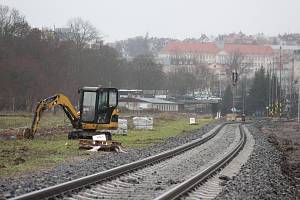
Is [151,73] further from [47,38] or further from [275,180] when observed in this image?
[275,180]

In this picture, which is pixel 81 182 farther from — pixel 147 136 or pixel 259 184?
pixel 147 136

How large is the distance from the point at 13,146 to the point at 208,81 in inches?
6396

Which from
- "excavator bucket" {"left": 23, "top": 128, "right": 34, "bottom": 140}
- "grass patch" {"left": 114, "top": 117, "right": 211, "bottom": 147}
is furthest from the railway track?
"excavator bucket" {"left": 23, "top": 128, "right": 34, "bottom": 140}

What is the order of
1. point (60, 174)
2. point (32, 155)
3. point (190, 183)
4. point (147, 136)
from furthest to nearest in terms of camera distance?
point (147, 136) → point (32, 155) → point (60, 174) → point (190, 183)

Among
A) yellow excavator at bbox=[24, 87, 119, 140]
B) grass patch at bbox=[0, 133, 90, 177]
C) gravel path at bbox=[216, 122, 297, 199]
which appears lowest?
grass patch at bbox=[0, 133, 90, 177]

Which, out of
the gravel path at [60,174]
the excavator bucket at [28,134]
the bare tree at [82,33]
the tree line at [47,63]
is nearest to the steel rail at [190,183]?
the gravel path at [60,174]

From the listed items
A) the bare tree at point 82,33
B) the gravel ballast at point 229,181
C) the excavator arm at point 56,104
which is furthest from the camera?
the bare tree at point 82,33

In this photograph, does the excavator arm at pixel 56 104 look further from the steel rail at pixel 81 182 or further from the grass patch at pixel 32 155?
the steel rail at pixel 81 182

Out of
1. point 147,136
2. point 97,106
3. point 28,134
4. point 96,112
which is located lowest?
point 147,136

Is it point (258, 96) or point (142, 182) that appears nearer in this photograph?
point (142, 182)

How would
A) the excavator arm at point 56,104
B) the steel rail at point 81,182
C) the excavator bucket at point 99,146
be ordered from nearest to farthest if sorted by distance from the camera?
the steel rail at point 81,182 → the excavator bucket at point 99,146 → the excavator arm at point 56,104

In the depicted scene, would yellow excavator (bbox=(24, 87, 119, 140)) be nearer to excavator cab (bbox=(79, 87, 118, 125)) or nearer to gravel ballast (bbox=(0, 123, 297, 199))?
excavator cab (bbox=(79, 87, 118, 125))

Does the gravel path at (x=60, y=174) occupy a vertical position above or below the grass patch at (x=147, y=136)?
above

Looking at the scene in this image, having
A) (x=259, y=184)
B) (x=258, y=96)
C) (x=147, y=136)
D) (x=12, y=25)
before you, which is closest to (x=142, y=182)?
(x=259, y=184)
